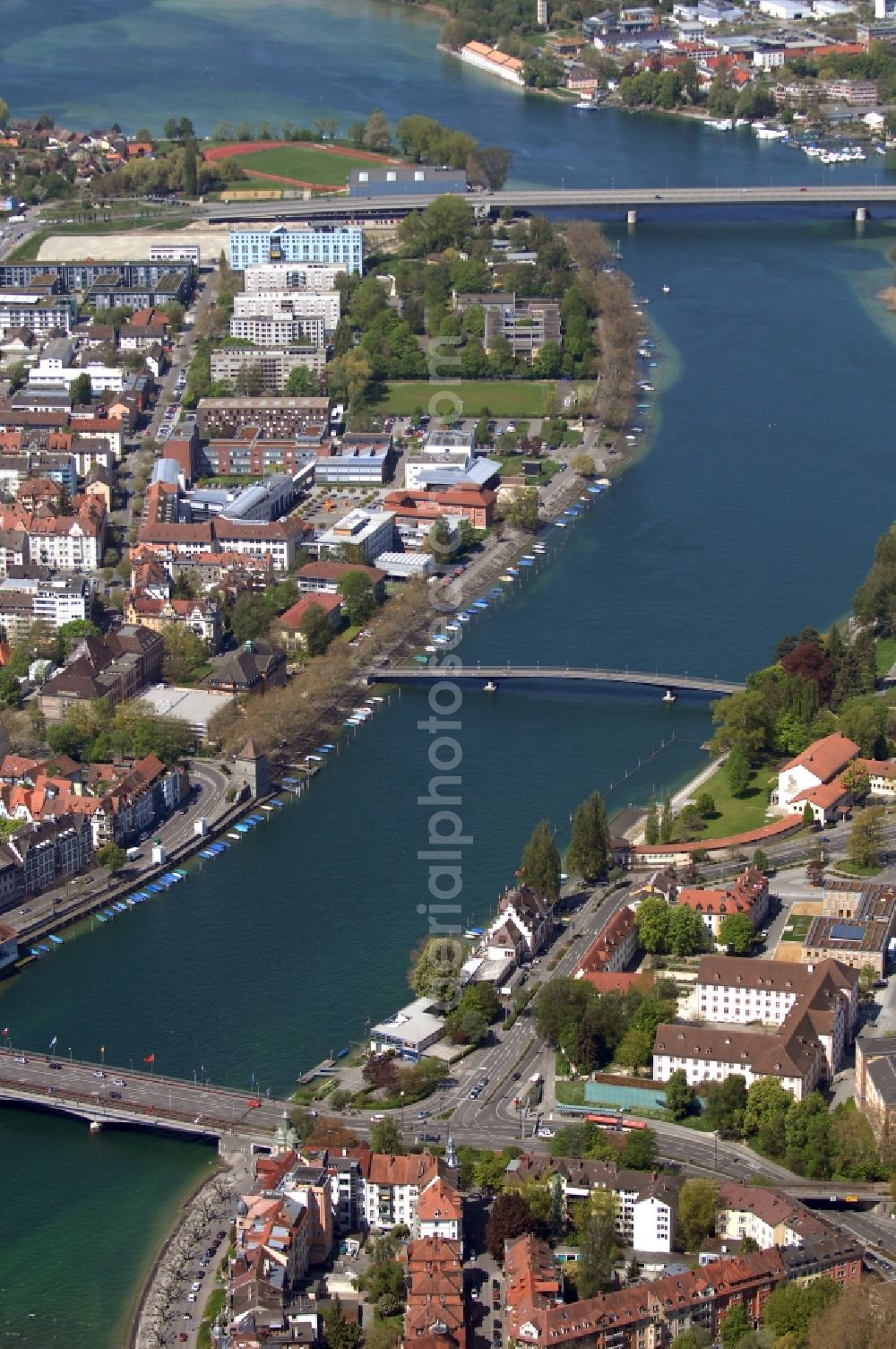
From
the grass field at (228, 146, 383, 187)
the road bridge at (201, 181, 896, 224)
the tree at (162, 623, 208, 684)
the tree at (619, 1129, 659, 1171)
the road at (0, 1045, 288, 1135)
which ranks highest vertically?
the grass field at (228, 146, 383, 187)

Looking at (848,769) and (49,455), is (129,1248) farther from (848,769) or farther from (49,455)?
(49,455)

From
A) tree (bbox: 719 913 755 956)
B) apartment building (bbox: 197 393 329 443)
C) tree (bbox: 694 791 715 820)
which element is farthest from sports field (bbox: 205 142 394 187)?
tree (bbox: 719 913 755 956)

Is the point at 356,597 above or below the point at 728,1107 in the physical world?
above

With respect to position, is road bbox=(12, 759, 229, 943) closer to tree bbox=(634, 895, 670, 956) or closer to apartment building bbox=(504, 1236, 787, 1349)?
tree bbox=(634, 895, 670, 956)

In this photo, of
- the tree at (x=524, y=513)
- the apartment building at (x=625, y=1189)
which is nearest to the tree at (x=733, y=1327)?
the apartment building at (x=625, y=1189)

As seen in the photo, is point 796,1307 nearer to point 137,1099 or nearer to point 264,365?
point 137,1099

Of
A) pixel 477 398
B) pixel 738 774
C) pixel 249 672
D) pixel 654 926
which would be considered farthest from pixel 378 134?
pixel 654 926
